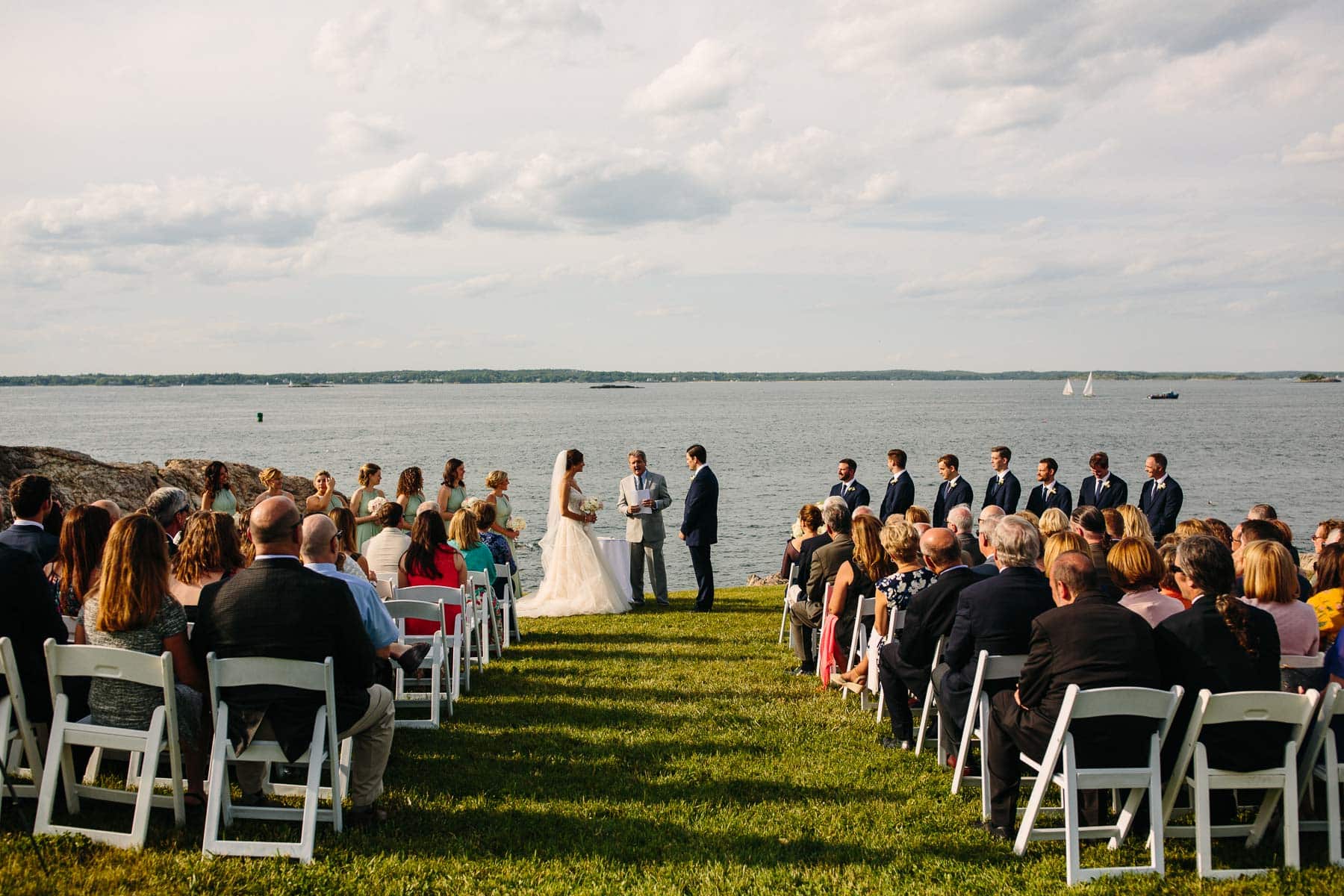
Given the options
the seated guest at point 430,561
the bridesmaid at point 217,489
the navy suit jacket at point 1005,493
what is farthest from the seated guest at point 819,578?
the bridesmaid at point 217,489

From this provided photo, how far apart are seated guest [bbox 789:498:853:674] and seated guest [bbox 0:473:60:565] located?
5.68 m

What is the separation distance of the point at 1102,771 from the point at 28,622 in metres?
5.38

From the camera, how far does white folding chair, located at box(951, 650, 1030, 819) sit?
5.22m

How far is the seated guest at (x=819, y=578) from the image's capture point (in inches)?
327

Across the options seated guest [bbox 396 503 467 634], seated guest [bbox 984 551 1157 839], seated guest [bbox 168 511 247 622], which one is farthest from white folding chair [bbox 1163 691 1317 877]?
seated guest [bbox 396 503 467 634]

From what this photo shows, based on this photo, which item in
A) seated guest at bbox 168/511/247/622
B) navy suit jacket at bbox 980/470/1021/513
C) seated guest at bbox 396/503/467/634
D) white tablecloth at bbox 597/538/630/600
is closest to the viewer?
seated guest at bbox 168/511/247/622

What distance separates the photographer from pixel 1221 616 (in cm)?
481

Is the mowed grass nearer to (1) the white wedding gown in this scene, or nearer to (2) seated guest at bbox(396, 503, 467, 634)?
(2) seated guest at bbox(396, 503, 467, 634)

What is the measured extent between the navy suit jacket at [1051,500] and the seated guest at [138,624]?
10143 millimetres

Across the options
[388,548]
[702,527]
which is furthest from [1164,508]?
[388,548]

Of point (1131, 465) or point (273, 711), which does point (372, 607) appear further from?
point (1131, 465)

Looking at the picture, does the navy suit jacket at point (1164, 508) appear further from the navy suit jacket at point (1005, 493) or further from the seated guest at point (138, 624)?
the seated guest at point (138, 624)

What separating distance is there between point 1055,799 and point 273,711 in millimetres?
4352

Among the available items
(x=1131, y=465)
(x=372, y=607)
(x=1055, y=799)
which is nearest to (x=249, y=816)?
(x=372, y=607)
